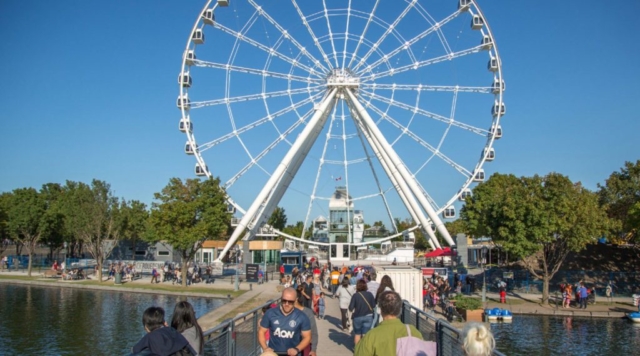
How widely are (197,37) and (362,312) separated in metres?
39.3

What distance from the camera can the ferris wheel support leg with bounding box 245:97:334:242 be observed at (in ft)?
165

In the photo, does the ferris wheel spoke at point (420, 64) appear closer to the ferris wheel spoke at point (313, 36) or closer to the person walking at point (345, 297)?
the ferris wheel spoke at point (313, 36)

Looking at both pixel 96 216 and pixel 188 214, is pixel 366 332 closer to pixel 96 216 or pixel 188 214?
pixel 188 214

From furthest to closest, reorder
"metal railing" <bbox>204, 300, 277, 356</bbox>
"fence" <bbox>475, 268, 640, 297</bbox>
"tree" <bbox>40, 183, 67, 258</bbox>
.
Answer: "tree" <bbox>40, 183, 67, 258</bbox> → "fence" <bbox>475, 268, 640, 297</bbox> → "metal railing" <bbox>204, 300, 277, 356</bbox>

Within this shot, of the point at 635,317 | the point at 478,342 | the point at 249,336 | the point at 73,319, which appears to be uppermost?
the point at 478,342

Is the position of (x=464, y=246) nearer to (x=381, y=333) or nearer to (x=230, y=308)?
(x=230, y=308)

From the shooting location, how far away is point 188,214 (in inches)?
1858

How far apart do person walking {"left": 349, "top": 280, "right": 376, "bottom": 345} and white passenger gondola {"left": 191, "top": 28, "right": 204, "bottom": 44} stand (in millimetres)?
38765

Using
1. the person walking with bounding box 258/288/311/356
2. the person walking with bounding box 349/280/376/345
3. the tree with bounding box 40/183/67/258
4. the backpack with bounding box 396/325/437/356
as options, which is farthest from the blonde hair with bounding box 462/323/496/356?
the tree with bounding box 40/183/67/258

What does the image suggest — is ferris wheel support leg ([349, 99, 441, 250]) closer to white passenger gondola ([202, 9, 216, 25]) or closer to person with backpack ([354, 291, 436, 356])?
white passenger gondola ([202, 9, 216, 25])

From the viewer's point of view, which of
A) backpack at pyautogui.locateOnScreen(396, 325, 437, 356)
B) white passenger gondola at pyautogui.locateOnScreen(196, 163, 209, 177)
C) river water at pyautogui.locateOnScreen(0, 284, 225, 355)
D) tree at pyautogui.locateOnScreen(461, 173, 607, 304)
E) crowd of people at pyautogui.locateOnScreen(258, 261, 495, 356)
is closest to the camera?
crowd of people at pyautogui.locateOnScreen(258, 261, 495, 356)

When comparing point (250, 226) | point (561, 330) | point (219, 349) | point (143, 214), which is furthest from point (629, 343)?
point (143, 214)

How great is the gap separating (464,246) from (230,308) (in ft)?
126

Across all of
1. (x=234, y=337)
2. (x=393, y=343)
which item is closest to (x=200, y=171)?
(x=234, y=337)
